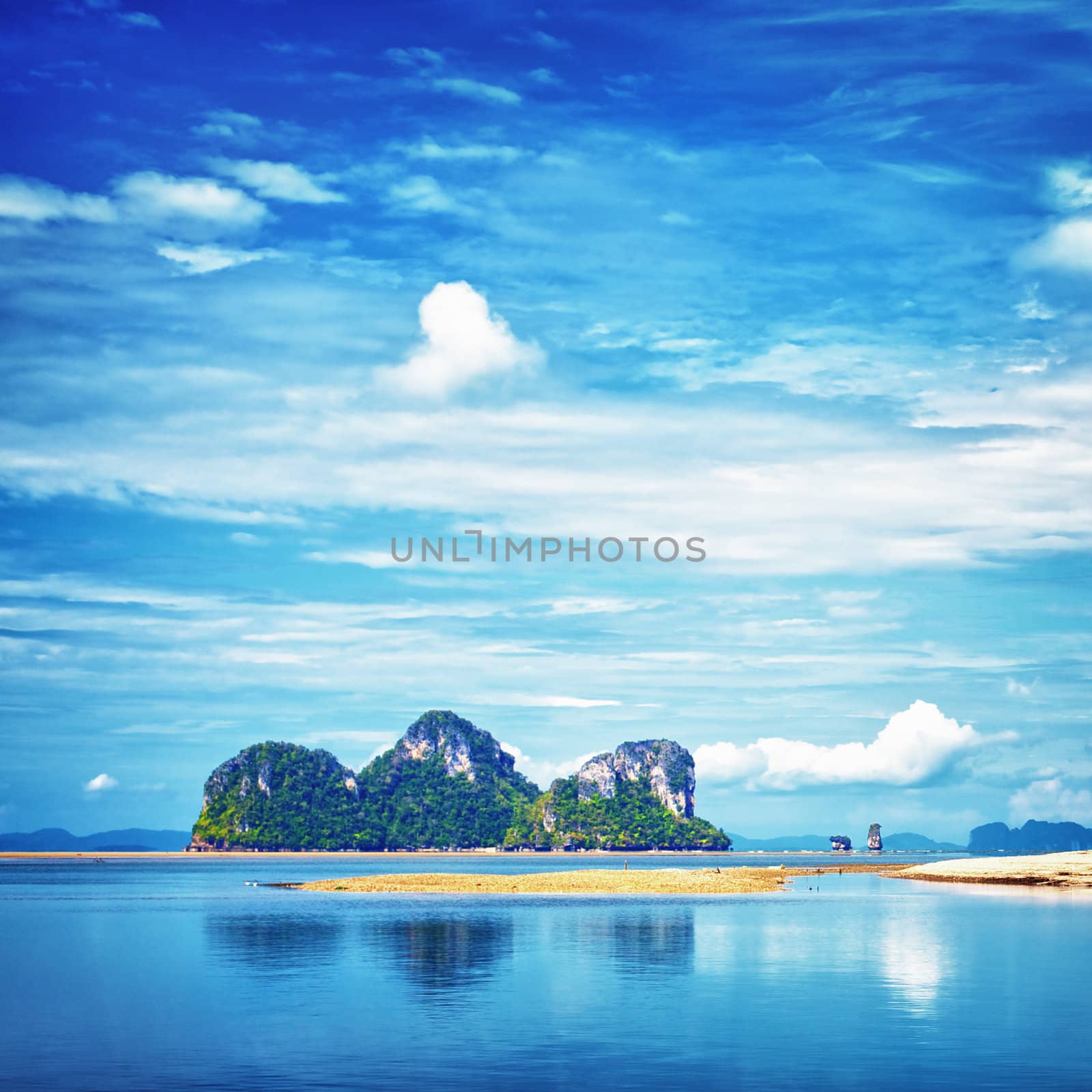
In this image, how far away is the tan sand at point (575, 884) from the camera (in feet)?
392

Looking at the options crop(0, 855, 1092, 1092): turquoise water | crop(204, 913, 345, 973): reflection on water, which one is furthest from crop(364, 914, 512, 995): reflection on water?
crop(204, 913, 345, 973): reflection on water

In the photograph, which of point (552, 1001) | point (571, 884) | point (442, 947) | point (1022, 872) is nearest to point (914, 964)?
point (552, 1001)

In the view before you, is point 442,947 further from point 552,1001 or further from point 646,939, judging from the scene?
point 552,1001

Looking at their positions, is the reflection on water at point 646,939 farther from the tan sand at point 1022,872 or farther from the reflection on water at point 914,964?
the tan sand at point 1022,872

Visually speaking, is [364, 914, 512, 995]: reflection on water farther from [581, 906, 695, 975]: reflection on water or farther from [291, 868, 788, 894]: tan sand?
[291, 868, 788, 894]: tan sand

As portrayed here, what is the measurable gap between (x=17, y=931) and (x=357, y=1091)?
58.7m

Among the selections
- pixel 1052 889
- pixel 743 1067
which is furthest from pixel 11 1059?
pixel 1052 889

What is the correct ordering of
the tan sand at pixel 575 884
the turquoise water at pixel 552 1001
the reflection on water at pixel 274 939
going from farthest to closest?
1. the tan sand at pixel 575 884
2. the reflection on water at pixel 274 939
3. the turquoise water at pixel 552 1001

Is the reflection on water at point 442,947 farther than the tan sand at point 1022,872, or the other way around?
the tan sand at point 1022,872

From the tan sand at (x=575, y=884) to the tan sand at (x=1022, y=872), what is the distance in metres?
20.9

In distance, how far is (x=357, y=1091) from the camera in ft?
99.2

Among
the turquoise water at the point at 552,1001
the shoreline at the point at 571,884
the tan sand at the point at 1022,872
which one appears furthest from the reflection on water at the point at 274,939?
the tan sand at the point at 1022,872

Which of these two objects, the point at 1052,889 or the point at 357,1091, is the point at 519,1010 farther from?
the point at 1052,889

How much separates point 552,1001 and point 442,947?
813 inches
